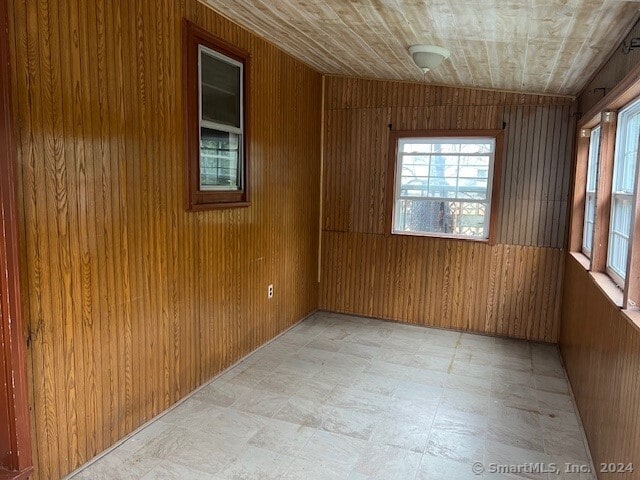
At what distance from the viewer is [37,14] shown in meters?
1.97

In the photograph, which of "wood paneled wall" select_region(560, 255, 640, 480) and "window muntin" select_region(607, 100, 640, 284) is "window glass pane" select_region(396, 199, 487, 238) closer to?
"wood paneled wall" select_region(560, 255, 640, 480)

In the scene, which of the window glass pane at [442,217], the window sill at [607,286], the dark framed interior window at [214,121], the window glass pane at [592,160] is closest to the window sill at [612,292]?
the window sill at [607,286]

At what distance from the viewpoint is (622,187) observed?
107 inches

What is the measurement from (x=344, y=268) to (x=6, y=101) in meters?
3.83

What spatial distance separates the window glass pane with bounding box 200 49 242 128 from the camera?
3.12 meters

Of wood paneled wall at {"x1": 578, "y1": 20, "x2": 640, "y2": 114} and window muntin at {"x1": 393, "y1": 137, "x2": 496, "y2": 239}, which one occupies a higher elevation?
wood paneled wall at {"x1": 578, "y1": 20, "x2": 640, "y2": 114}

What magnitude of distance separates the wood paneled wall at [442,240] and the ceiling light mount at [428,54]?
1.38m

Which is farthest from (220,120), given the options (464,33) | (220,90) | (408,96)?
(408,96)

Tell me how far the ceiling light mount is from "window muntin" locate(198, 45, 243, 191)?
131cm

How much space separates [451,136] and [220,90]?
7.95 feet

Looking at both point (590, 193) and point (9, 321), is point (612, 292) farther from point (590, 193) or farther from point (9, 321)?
point (9, 321)

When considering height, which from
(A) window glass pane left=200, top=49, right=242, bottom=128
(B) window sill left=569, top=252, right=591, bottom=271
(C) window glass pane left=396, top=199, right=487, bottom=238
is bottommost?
(B) window sill left=569, top=252, right=591, bottom=271

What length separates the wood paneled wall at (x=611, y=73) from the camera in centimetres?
225

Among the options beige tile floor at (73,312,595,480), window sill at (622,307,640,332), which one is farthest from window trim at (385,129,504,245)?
window sill at (622,307,640,332)
